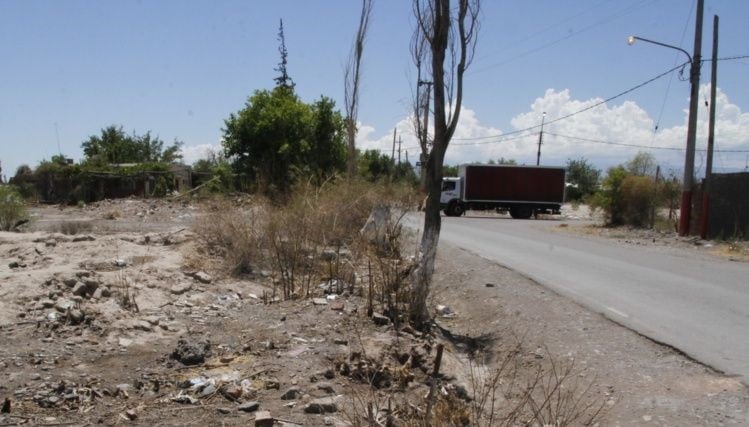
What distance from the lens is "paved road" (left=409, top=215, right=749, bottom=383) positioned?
264 inches

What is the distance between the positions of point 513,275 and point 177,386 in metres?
7.38

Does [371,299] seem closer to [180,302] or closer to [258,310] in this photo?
[258,310]

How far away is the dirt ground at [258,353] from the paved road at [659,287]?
413 mm

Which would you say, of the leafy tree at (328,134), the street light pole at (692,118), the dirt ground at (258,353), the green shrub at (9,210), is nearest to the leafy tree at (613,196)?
the street light pole at (692,118)

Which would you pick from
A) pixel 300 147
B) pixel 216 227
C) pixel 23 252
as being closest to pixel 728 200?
pixel 300 147

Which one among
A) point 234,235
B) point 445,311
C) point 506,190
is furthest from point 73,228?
point 506,190

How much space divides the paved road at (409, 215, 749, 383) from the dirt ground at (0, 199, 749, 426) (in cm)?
41

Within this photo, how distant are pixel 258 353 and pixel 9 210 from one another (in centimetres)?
1124

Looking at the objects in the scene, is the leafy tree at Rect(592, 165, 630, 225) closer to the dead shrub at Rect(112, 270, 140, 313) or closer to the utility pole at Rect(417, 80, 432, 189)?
the utility pole at Rect(417, 80, 432, 189)

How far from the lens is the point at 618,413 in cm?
491

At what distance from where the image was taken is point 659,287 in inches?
390

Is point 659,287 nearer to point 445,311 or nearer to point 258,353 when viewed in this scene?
point 445,311

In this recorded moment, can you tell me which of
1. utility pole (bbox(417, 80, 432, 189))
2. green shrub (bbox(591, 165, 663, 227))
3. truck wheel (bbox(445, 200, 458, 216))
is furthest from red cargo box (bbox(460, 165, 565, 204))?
utility pole (bbox(417, 80, 432, 189))

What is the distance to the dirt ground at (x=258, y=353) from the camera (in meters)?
4.60
